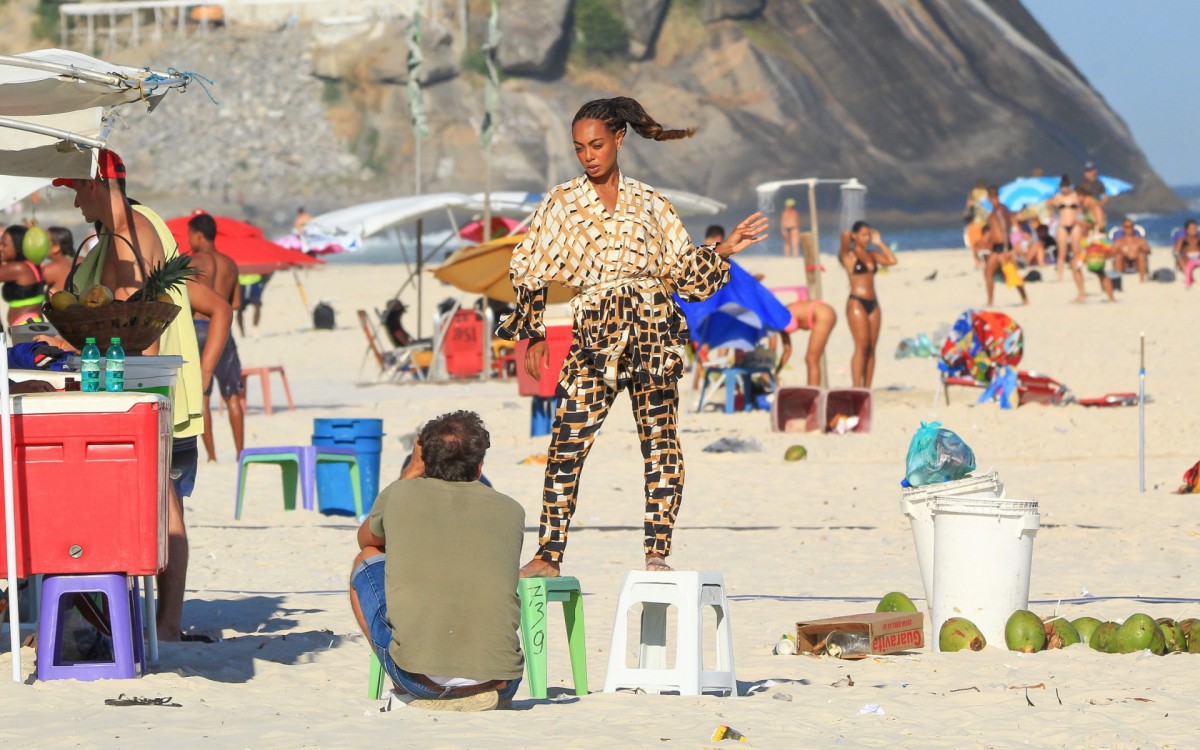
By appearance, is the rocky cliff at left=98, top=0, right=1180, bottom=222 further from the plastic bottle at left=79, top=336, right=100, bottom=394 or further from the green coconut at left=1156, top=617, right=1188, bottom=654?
the plastic bottle at left=79, top=336, right=100, bottom=394

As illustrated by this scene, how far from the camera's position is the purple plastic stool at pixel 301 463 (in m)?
8.93

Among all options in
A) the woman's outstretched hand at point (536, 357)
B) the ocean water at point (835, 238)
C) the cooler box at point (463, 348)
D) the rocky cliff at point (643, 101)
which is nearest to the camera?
the woman's outstretched hand at point (536, 357)

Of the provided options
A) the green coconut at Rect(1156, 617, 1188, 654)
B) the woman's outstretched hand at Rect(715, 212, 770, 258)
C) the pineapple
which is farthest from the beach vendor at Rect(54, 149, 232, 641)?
the green coconut at Rect(1156, 617, 1188, 654)

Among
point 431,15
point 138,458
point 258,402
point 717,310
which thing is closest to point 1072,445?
point 717,310

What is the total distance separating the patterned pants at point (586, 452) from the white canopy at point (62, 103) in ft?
4.51

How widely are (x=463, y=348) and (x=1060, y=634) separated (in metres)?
12.2

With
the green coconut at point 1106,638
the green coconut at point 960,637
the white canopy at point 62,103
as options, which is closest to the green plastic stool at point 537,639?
the green coconut at point 960,637

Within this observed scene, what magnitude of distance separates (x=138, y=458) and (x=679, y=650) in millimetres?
1508

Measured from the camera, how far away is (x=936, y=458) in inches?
223

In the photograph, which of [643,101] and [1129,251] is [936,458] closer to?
[1129,251]

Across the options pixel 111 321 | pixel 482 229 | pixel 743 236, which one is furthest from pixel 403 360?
pixel 111 321

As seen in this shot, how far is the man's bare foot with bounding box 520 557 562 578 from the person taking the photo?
497cm

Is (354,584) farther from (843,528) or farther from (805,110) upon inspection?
(805,110)

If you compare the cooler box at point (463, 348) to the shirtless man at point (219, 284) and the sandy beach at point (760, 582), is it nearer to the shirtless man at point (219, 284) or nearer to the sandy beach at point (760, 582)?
the sandy beach at point (760, 582)
